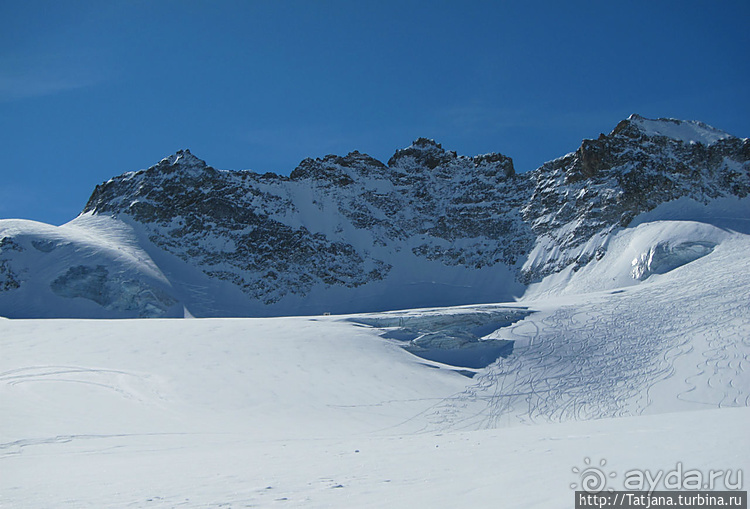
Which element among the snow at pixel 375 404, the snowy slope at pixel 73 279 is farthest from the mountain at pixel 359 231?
the snow at pixel 375 404

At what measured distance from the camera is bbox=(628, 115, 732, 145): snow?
224 feet

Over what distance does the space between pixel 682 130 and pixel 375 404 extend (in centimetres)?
6895

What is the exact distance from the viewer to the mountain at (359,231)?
5712 cm

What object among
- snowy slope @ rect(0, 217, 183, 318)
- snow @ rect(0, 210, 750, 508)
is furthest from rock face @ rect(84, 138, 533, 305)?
snow @ rect(0, 210, 750, 508)

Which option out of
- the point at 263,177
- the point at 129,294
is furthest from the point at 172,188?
the point at 129,294

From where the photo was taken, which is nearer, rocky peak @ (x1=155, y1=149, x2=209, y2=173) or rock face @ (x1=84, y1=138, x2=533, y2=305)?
rock face @ (x1=84, y1=138, x2=533, y2=305)

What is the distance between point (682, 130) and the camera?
7050cm

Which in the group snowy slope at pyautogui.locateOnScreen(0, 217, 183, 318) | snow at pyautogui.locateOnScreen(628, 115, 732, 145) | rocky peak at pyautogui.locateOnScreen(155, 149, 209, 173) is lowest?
snowy slope at pyautogui.locateOnScreen(0, 217, 183, 318)

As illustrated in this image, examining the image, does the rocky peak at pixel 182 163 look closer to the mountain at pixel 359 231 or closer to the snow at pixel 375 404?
→ the mountain at pixel 359 231

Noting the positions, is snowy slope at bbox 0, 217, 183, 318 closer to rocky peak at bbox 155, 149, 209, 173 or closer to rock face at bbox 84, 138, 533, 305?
rock face at bbox 84, 138, 533, 305

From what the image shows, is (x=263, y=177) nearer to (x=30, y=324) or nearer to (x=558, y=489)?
(x=30, y=324)

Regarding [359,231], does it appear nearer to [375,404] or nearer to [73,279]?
[73,279]

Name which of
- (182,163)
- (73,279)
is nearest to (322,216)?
(182,163)

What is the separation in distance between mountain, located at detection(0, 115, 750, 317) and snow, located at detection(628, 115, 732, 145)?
285 mm
